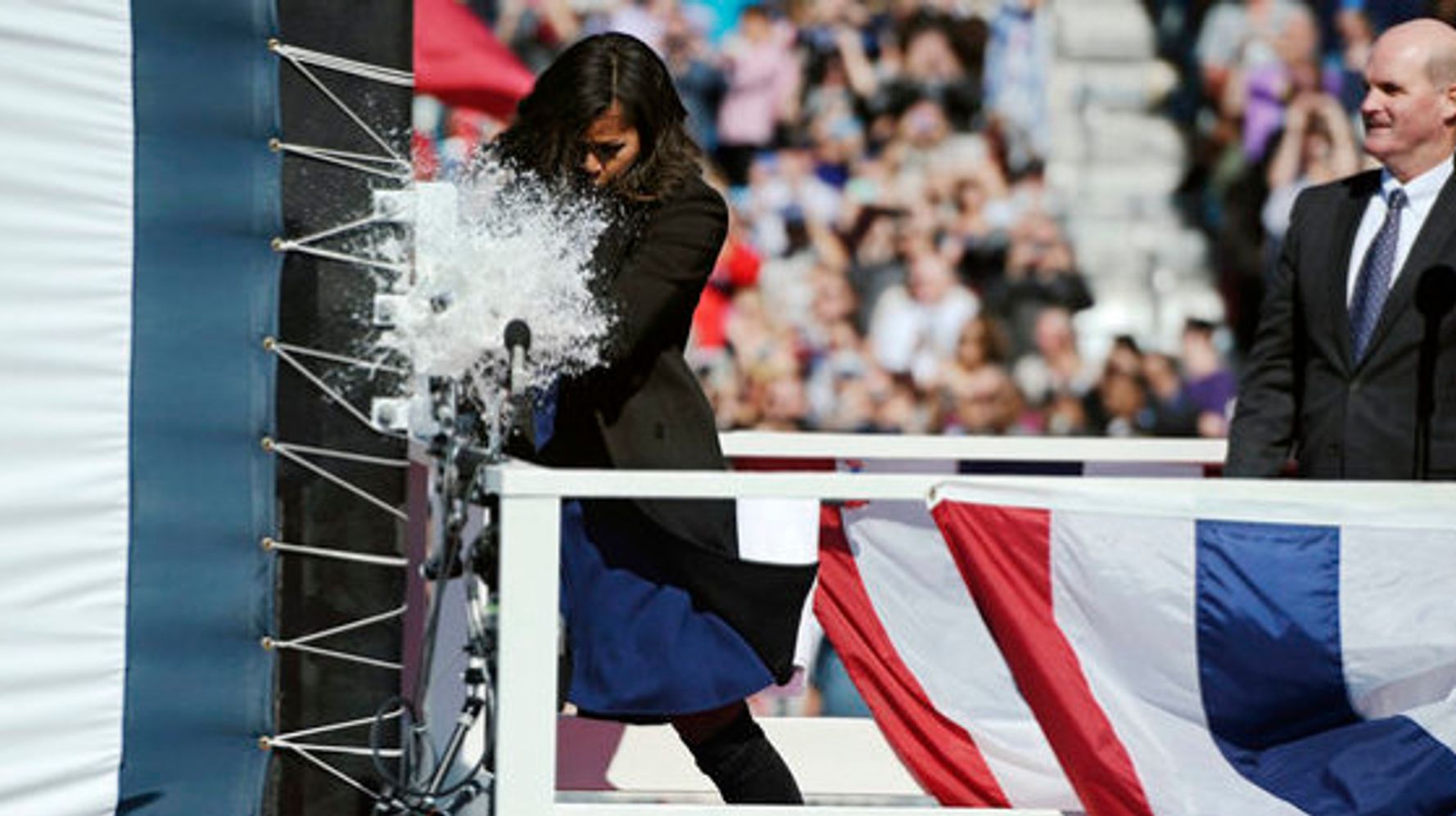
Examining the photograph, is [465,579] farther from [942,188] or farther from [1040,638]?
[942,188]

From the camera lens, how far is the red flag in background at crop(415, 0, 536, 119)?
371 inches

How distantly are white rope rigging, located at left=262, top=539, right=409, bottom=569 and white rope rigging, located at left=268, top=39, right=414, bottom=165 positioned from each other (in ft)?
2.61

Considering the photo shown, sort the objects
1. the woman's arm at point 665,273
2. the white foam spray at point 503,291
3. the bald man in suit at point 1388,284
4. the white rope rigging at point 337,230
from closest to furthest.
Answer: the white foam spray at point 503,291, the woman's arm at point 665,273, the bald man in suit at point 1388,284, the white rope rigging at point 337,230

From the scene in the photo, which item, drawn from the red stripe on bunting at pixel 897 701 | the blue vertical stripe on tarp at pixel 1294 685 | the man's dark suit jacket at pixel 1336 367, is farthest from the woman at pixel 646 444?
the man's dark suit jacket at pixel 1336 367

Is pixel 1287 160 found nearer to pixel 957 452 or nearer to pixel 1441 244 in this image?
pixel 957 452

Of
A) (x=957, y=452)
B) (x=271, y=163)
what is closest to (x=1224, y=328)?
(x=957, y=452)

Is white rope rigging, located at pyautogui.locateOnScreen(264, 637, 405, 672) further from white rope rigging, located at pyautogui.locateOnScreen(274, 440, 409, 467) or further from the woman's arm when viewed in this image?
the woman's arm

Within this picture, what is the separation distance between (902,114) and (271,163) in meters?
6.19

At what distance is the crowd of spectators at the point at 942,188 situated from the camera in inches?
387

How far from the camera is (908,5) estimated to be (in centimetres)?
1074

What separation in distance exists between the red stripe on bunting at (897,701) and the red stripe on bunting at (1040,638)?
0.44 m

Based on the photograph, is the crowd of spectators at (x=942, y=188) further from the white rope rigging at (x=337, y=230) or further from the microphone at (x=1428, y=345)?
the microphone at (x=1428, y=345)

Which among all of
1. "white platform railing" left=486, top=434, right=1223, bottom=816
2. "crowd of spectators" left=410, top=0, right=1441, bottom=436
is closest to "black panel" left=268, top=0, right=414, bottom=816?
Answer: "white platform railing" left=486, top=434, right=1223, bottom=816

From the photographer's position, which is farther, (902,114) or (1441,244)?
(902,114)
